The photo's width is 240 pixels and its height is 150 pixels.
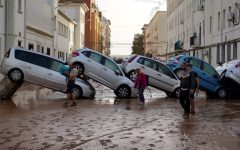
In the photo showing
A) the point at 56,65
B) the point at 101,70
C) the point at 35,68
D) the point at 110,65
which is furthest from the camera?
the point at 110,65

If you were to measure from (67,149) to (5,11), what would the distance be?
2392 centimetres

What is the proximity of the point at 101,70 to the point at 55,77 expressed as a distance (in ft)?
7.39

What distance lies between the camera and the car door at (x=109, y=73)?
23.6 meters

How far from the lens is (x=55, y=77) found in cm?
2241

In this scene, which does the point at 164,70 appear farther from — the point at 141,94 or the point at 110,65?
the point at 141,94

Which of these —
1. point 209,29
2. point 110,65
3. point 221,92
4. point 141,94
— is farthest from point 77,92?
point 209,29

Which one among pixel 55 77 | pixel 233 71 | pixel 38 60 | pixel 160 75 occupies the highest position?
pixel 38 60

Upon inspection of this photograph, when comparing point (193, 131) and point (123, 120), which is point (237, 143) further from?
point (123, 120)

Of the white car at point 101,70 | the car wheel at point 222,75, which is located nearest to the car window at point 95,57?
the white car at point 101,70

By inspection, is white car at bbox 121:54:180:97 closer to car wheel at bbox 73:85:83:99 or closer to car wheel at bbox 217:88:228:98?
car wheel at bbox 217:88:228:98

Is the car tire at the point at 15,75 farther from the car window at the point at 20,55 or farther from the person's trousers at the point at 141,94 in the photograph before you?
the person's trousers at the point at 141,94

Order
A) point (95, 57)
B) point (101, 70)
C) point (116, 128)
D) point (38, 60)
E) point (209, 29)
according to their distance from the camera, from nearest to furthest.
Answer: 1. point (116, 128)
2. point (38, 60)
3. point (101, 70)
4. point (95, 57)
5. point (209, 29)

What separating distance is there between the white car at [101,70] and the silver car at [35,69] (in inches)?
30.8

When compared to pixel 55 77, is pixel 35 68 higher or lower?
higher
